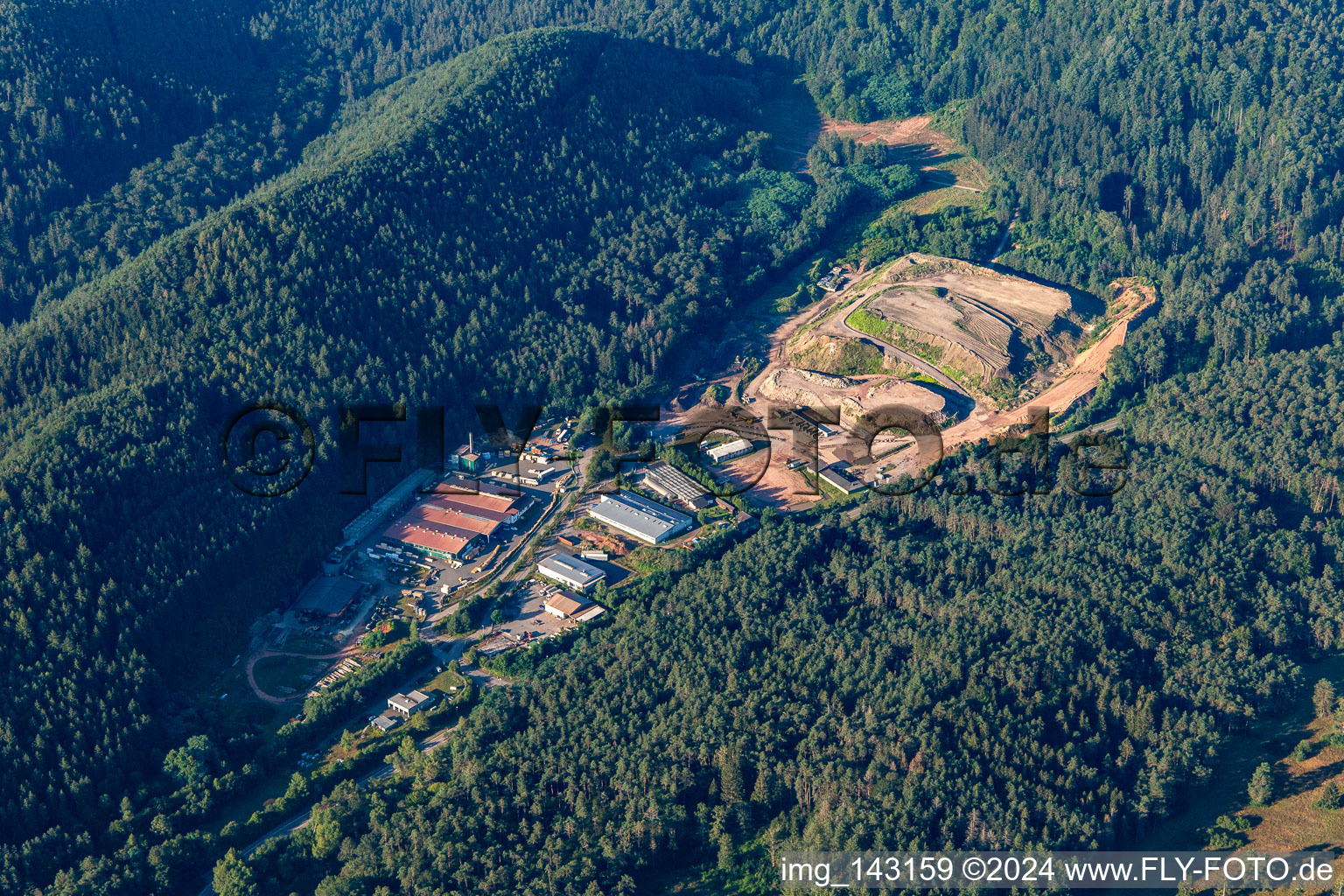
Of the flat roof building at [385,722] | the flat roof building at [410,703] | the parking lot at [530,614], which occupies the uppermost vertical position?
the parking lot at [530,614]

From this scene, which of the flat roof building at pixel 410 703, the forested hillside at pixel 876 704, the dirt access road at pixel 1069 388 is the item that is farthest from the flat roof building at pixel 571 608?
the dirt access road at pixel 1069 388

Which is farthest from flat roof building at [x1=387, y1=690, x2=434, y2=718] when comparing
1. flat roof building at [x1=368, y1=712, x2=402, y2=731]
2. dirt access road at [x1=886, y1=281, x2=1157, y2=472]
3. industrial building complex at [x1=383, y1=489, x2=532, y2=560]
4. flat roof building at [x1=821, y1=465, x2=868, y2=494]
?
dirt access road at [x1=886, y1=281, x2=1157, y2=472]

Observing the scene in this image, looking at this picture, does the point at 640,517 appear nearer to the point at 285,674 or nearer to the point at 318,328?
the point at 285,674

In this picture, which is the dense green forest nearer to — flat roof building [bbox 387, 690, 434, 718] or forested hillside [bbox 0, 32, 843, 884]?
forested hillside [bbox 0, 32, 843, 884]

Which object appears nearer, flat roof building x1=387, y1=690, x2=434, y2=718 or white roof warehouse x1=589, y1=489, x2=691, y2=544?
flat roof building x1=387, y1=690, x2=434, y2=718

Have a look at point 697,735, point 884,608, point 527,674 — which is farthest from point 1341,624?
point 527,674

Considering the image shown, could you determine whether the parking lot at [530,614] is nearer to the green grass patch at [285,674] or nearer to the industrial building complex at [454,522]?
the industrial building complex at [454,522]

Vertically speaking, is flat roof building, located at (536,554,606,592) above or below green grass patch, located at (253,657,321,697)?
above
